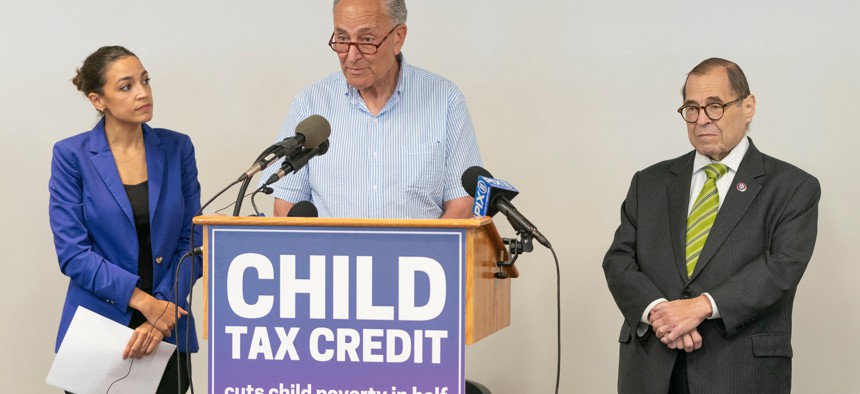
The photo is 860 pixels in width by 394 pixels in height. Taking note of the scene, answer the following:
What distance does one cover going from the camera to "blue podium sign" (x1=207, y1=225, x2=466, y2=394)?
2.32 metres

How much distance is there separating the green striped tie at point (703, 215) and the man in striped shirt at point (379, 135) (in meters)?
0.72

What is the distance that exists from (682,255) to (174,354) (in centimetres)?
171

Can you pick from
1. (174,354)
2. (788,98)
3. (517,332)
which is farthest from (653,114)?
(174,354)

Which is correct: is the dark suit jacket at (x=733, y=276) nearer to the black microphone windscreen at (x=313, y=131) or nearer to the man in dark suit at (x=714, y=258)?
the man in dark suit at (x=714, y=258)

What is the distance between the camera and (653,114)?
441 centimetres

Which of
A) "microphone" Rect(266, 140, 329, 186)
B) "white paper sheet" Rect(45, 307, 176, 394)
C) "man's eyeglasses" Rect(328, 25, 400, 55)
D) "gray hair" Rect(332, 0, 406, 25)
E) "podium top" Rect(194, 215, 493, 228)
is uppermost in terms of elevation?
"gray hair" Rect(332, 0, 406, 25)

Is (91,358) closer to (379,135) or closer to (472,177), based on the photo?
(379,135)

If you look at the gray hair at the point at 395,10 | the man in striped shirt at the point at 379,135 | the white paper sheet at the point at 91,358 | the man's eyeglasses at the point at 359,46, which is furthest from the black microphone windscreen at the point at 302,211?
the white paper sheet at the point at 91,358

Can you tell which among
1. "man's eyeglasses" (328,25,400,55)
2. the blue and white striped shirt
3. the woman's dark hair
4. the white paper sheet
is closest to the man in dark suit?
the blue and white striped shirt

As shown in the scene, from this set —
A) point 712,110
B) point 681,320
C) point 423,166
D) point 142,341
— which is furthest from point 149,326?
point 712,110

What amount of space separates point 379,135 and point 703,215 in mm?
1048

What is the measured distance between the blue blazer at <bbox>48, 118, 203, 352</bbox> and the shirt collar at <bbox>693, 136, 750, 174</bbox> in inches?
63.9

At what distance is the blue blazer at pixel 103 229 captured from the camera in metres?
3.23

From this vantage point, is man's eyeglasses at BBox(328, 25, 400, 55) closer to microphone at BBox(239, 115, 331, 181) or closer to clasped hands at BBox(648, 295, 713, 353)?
microphone at BBox(239, 115, 331, 181)
